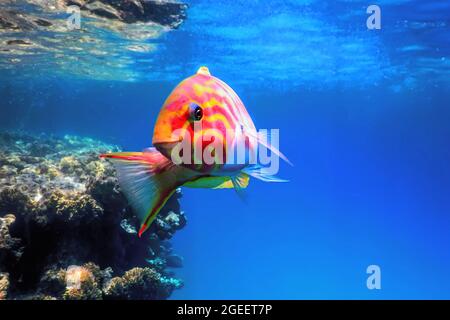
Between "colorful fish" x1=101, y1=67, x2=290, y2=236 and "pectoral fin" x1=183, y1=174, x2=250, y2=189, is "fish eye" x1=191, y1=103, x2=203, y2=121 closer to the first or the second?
"colorful fish" x1=101, y1=67, x2=290, y2=236

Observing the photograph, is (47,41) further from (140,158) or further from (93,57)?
(140,158)

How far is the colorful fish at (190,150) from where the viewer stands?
1222mm

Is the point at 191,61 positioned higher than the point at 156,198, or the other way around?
the point at 191,61

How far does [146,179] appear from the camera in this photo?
1.37m

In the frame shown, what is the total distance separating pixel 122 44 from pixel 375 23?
15.6 metres

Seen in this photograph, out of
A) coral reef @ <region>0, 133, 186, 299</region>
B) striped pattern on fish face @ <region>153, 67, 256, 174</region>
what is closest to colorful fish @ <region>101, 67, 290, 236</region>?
striped pattern on fish face @ <region>153, 67, 256, 174</region>

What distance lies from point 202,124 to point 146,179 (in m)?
0.32

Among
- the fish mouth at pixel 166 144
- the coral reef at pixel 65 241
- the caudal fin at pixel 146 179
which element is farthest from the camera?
the coral reef at pixel 65 241

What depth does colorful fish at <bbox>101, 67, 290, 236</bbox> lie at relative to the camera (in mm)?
1222

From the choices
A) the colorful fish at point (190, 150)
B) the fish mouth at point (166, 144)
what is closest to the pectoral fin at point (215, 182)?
the colorful fish at point (190, 150)

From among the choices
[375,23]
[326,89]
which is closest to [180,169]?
[375,23]

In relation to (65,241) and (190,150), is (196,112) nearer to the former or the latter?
(190,150)

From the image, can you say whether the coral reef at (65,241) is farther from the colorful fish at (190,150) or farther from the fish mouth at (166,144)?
the fish mouth at (166,144)
